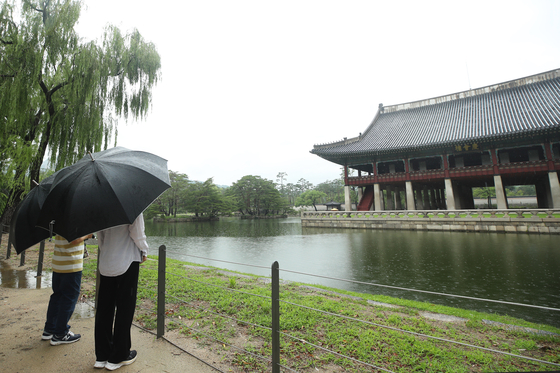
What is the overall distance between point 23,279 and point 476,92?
90.9ft

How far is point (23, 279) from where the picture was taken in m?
4.96

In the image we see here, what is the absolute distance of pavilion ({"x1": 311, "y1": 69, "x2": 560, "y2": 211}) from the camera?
16.2 metres

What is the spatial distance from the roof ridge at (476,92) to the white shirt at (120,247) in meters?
26.5

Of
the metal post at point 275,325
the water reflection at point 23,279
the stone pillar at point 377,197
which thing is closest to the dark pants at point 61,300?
the metal post at point 275,325

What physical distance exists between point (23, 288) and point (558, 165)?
23.0 metres

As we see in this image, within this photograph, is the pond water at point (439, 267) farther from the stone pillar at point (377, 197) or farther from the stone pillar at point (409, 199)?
the stone pillar at point (377, 197)

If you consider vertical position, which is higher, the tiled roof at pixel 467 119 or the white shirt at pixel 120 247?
the tiled roof at pixel 467 119

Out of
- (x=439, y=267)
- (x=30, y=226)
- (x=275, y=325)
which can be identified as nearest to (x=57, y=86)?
(x=30, y=226)

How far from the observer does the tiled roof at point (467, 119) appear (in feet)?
54.6

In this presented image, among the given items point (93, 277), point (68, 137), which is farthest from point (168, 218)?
point (93, 277)

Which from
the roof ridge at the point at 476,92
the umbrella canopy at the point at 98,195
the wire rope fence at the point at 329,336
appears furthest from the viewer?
the roof ridge at the point at 476,92

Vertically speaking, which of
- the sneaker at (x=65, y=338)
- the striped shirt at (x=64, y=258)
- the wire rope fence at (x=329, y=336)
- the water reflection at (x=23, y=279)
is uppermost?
the striped shirt at (x=64, y=258)

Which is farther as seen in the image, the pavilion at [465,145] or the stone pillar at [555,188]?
the pavilion at [465,145]

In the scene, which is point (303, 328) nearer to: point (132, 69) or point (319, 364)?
point (319, 364)
